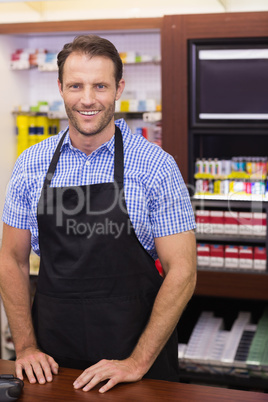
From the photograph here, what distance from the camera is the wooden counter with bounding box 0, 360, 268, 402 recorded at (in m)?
1.65

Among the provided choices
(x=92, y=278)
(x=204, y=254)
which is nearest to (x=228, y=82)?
(x=204, y=254)

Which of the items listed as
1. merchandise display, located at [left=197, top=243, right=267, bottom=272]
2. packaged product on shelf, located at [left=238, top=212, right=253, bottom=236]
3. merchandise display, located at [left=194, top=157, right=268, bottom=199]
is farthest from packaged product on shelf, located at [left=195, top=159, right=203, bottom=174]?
merchandise display, located at [left=197, top=243, right=267, bottom=272]

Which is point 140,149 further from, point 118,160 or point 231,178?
point 231,178

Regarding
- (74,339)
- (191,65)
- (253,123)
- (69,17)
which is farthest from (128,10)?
(74,339)

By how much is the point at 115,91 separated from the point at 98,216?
0.44 m

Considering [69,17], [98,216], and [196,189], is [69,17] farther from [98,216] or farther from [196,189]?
[98,216]

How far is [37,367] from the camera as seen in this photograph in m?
1.83

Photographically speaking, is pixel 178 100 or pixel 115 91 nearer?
pixel 115 91

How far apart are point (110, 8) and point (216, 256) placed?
1909 millimetres

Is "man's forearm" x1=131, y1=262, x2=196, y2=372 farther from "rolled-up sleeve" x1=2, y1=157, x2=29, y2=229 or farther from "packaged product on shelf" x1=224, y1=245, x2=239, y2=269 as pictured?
"packaged product on shelf" x1=224, y1=245, x2=239, y2=269

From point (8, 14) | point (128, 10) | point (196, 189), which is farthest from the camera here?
point (8, 14)

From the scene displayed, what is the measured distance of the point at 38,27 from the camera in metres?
4.11

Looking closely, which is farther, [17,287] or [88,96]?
[17,287]

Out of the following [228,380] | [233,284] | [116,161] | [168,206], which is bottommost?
[228,380]
